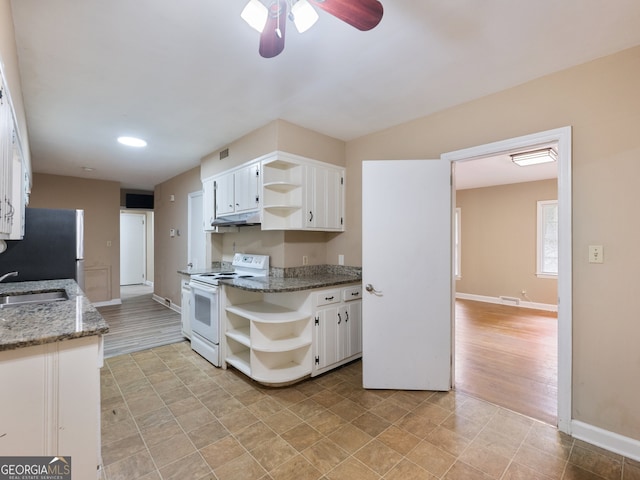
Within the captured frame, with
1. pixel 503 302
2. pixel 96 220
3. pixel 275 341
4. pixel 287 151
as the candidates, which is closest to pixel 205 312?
pixel 275 341

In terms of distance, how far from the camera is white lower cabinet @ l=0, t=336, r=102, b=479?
1215mm

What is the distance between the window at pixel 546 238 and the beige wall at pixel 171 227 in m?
6.23

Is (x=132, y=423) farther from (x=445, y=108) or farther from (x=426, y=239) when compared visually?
(x=445, y=108)

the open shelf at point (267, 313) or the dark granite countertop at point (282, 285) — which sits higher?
the dark granite countertop at point (282, 285)

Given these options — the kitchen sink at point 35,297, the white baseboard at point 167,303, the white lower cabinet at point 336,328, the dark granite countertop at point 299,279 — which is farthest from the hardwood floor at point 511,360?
the white baseboard at point 167,303

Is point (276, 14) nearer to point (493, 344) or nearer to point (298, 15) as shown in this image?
point (298, 15)

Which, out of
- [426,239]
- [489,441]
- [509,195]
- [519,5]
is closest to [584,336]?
[489,441]

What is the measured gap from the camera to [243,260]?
12.2 ft

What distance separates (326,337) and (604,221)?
Result: 7.39 ft

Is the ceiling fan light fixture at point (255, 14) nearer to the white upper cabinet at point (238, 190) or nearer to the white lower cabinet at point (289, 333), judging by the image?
the white upper cabinet at point (238, 190)

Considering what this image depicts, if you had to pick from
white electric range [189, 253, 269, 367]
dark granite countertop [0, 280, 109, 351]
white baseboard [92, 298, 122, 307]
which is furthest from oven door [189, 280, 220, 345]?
white baseboard [92, 298, 122, 307]

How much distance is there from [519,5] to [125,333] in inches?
204

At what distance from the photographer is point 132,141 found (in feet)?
11.9

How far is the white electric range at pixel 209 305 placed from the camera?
3049 millimetres
